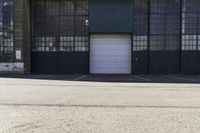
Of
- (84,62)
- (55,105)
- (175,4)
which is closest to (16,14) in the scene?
(84,62)

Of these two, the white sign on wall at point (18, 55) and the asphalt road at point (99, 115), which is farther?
the white sign on wall at point (18, 55)

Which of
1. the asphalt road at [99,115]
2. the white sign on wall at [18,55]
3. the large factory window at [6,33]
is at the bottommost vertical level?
the asphalt road at [99,115]

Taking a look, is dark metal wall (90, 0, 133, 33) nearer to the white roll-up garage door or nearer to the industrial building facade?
the industrial building facade

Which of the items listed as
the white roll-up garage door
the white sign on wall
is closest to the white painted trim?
the white sign on wall

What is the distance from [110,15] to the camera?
3703 cm

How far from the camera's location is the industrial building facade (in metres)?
36.5

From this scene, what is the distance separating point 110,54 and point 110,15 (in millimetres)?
3729

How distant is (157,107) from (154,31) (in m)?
25.6

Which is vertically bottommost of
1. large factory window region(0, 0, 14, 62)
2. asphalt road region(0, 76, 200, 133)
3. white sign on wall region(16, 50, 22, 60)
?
asphalt road region(0, 76, 200, 133)

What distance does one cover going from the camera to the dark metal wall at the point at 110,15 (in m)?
36.8

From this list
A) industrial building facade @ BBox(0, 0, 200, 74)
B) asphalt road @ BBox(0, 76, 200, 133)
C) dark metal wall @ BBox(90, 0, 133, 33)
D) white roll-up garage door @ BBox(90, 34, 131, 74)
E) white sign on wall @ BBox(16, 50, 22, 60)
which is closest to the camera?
asphalt road @ BBox(0, 76, 200, 133)

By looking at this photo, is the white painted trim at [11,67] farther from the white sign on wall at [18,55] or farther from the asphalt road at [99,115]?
the asphalt road at [99,115]

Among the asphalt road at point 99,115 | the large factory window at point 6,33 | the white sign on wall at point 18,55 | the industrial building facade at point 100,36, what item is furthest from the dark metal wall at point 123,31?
the asphalt road at point 99,115

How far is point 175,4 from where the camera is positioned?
3669 cm
